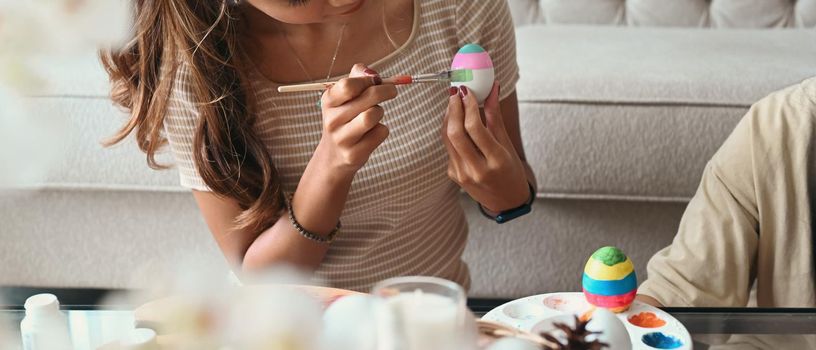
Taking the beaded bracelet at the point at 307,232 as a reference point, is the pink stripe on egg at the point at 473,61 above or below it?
above

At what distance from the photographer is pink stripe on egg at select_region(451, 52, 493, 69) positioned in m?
0.98

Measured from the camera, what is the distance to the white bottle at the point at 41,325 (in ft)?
2.18

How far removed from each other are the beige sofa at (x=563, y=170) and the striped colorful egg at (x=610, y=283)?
67 centimetres

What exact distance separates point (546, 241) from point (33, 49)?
4.49 ft

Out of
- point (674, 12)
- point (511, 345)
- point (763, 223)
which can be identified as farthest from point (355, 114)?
point (674, 12)

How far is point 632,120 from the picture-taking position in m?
1.44

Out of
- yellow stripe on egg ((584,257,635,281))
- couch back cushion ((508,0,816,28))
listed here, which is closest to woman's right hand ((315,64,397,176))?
yellow stripe on egg ((584,257,635,281))

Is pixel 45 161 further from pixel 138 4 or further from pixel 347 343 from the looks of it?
pixel 138 4

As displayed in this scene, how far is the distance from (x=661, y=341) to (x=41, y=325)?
50cm

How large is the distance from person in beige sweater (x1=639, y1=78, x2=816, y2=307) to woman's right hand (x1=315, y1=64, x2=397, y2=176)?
0.37 metres

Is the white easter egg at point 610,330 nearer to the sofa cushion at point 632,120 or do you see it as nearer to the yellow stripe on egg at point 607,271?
the yellow stripe on egg at point 607,271

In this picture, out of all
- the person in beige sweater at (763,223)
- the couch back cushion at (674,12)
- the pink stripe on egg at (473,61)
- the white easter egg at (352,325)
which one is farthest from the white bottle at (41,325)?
the couch back cushion at (674,12)

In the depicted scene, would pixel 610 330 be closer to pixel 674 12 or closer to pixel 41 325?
pixel 41 325

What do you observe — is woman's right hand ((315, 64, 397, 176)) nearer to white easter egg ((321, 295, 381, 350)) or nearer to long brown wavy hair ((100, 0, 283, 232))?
long brown wavy hair ((100, 0, 283, 232))
